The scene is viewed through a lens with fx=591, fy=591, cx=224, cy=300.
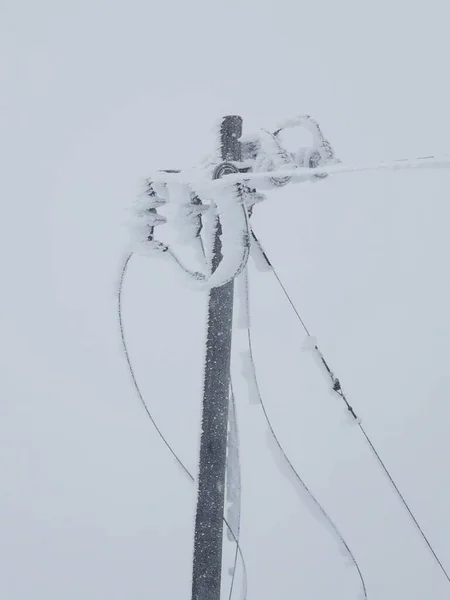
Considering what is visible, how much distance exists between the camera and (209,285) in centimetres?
376

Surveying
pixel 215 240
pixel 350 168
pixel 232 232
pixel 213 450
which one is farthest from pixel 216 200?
pixel 213 450

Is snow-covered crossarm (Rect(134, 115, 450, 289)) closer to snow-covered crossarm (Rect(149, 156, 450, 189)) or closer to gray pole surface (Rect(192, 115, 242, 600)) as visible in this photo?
snow-covered crossarm (Rect(149, 156, 450, 189))

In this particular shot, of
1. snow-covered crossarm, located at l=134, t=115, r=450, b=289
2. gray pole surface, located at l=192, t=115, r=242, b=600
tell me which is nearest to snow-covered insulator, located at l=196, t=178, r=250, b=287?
snow-covered crossarm, located at l=134, t=115, r=450, b=289

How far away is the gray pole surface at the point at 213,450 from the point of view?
12.8ft

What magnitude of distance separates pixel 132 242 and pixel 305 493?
2.34 m

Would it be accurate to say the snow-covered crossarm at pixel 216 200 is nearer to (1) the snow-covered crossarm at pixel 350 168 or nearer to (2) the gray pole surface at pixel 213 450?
(1) the snow-covered crossarm at pixel 350 168

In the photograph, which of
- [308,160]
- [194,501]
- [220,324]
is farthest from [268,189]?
[194,501]

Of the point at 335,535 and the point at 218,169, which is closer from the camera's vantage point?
the point at 218,169

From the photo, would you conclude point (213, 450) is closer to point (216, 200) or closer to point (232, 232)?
point (232, 232)

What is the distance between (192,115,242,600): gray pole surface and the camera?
3.91m

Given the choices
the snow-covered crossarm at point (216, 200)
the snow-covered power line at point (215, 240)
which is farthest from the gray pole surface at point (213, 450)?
the snow-covered crossarm at point (216, 200)

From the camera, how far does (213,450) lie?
4.00 meters

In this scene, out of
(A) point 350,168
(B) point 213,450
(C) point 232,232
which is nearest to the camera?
(A) point 350,168

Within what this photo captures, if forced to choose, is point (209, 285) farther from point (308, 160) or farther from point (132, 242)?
point (308, 160)
